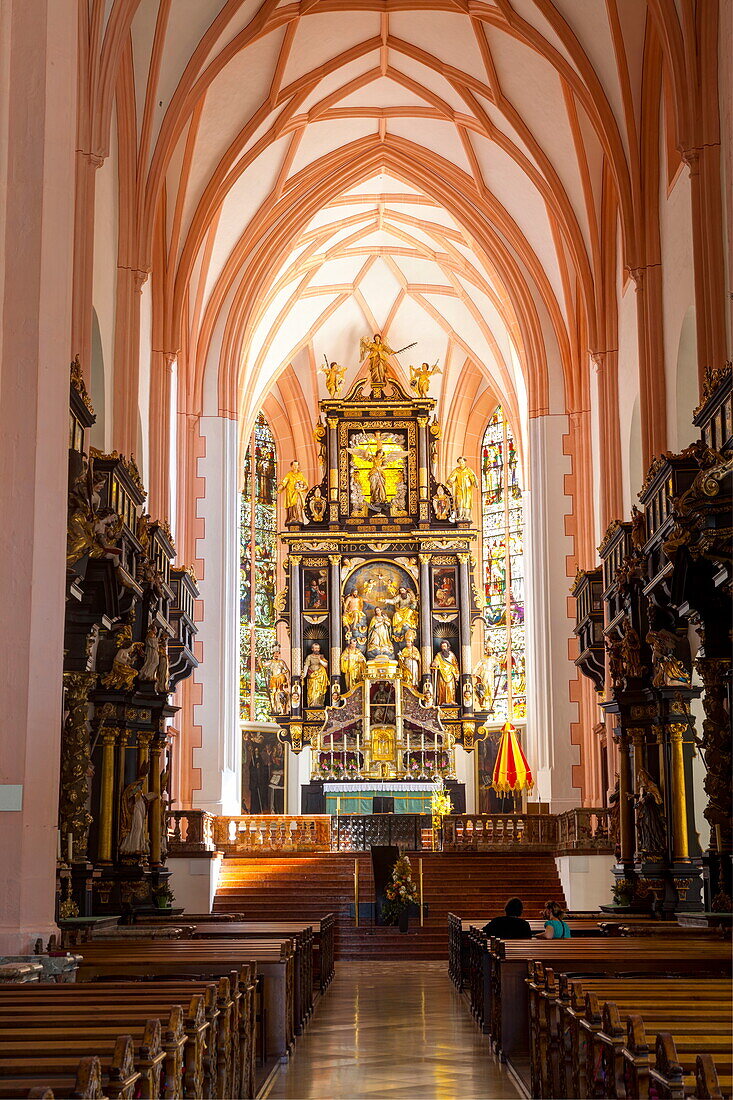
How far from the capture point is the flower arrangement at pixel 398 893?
776 inches

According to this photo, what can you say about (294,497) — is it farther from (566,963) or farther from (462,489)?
(566,963)

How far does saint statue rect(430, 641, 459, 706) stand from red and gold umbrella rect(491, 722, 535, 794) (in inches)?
74.7

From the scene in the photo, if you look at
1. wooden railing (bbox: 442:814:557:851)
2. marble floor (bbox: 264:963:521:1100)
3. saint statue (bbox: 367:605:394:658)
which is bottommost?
marble floor (bbox: 264:963:521:1100)

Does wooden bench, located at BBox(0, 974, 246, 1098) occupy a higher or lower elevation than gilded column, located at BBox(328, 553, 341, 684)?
lower

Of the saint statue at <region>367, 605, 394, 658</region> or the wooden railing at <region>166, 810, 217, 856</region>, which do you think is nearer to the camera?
the wooden railing at <region>166, 810, 217, 856</region>

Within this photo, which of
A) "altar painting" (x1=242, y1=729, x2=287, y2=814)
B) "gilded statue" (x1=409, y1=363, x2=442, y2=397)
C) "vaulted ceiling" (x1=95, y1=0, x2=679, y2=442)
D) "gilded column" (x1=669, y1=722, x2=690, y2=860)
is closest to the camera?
"gilded column" (x1=669, y1=722, x2=690, y2=860)

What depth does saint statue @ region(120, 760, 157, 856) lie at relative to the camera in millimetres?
15805

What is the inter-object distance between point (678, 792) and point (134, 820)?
5956mm

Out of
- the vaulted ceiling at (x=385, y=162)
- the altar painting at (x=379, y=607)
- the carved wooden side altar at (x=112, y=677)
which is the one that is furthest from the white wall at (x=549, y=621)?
the carved wooden side altar at (x=112, y=677)

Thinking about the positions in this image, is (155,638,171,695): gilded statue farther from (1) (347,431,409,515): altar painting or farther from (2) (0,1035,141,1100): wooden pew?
(1) (347,431,409,515): altar painting

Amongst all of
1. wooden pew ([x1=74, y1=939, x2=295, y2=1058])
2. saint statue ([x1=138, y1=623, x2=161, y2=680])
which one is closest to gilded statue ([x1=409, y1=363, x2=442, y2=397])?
saint statue ([x1=138, y1=623, x2=161, y2=680])

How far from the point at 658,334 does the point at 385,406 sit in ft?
46.0

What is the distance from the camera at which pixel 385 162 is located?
2811 centimetres

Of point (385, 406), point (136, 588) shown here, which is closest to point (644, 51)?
point (136, 588)
